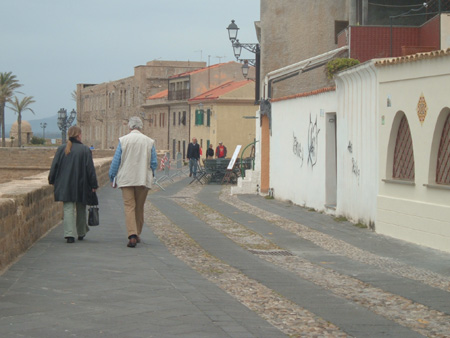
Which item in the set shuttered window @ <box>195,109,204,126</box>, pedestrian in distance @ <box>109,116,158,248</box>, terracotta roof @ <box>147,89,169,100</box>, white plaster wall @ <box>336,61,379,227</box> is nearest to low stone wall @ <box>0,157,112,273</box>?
pedestrian in distance @ <box>109,116,158,248</box>

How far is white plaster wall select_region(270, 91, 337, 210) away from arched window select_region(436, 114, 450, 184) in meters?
6.03

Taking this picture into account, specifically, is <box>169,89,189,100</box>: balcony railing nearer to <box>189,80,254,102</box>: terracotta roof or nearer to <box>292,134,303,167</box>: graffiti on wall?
<box>189,80,254,102</box>: terracotta roof

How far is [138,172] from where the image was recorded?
12.1m

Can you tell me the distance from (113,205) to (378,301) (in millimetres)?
13543

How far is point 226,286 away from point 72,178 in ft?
12.1

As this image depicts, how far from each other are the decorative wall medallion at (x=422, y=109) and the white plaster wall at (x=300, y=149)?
540 centimetres

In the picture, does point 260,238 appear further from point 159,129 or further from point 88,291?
point 159,129

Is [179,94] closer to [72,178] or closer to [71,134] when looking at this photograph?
[71,134]

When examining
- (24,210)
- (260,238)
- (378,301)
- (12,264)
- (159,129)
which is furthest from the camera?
(159,129)

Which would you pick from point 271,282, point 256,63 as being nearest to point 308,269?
point 271,282

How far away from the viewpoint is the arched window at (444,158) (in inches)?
535

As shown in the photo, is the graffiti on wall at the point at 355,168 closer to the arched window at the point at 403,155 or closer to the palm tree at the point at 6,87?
the arched window at the point at 403,155

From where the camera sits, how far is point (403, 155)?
1541 centimetres

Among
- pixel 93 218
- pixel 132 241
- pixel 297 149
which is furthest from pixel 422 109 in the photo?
pixel 297 149
